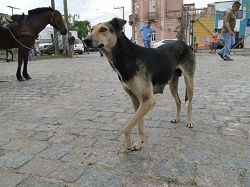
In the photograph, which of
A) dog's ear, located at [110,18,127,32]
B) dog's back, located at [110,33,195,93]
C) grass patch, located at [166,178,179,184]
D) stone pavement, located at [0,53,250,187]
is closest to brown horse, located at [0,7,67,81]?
stone pavement, located at [0,53,250,187]

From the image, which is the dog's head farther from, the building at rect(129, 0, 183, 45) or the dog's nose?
the building at rect(129, 0, 183, 45)

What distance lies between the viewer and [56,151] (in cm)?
289

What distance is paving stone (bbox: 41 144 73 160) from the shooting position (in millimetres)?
2761

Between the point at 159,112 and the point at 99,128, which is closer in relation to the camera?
the point at 99,128

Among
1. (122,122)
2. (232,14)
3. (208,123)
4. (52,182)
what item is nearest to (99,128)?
(122,122)

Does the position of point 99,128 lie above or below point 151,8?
below

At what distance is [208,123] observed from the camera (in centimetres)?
374

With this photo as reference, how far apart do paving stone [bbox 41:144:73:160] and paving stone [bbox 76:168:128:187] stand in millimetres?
545

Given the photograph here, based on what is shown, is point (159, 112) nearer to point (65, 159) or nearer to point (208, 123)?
point (208, 123)

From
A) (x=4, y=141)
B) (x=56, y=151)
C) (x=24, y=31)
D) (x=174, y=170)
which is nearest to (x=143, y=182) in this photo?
(x=174, y=170)

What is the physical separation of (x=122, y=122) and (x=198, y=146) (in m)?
1.37

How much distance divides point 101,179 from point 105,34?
5.13 ft

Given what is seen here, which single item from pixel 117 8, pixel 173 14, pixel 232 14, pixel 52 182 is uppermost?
pixel 117 8

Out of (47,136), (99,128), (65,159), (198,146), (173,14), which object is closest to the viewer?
(65,159)
